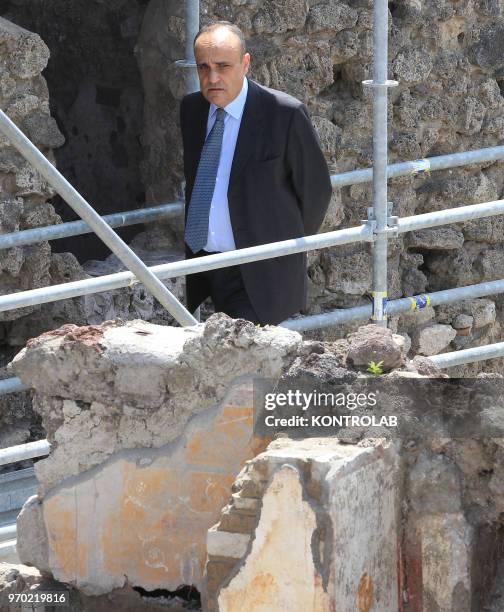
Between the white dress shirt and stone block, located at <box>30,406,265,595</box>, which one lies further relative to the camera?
the white dress shirt

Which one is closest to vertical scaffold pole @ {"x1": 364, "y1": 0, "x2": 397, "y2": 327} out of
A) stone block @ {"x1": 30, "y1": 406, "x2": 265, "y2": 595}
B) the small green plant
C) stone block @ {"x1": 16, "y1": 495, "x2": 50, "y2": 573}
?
the small green plant

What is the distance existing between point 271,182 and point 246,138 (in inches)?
6.9

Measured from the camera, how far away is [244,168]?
195 inches

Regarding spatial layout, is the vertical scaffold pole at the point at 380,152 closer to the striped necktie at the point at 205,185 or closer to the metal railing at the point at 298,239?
the metal railing at the point at 298,239

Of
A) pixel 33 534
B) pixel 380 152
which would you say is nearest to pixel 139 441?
pixel 33 534

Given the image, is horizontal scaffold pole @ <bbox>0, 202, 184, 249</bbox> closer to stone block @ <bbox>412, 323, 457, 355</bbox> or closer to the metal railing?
the metal railing

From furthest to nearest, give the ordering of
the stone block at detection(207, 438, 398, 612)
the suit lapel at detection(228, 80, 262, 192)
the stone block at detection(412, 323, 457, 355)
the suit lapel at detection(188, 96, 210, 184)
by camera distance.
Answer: the stone block at detection(412, 323, 457, 355) < the suit lapel at detection(188, 96, 210, 184) < the suit lapel at detection(228, 80, 262, 192) < the stone block at detection(207, 438, 398, 612)

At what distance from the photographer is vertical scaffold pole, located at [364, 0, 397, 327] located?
5.16 metres

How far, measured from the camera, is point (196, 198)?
16.3 feet

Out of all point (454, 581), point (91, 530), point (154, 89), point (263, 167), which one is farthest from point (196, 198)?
point (454, 581)

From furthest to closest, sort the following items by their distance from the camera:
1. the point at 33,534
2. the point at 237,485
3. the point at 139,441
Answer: the point at 33,534 → the point at 139,441 → the point at 237,485

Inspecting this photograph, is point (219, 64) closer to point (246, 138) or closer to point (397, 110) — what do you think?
point (246, 138)

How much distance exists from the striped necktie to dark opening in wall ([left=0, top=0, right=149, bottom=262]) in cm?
151
